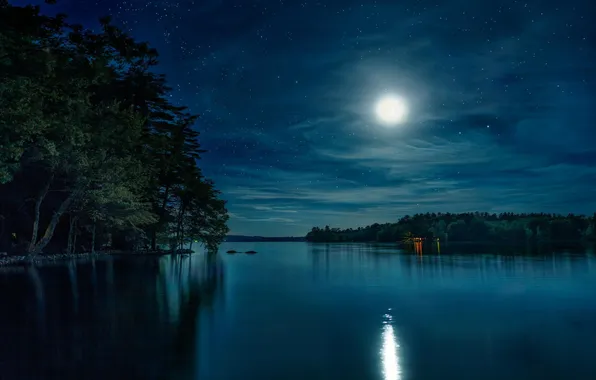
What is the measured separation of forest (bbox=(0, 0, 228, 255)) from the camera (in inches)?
1004

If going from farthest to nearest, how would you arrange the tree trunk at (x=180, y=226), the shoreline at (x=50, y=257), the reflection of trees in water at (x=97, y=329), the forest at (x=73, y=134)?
the tree trunk at (x=180, y=226) < the shoreline at (x=50, y=257) < the forest at (x=73, y=134) < the reflection of trees in water at (x=97, y=329)

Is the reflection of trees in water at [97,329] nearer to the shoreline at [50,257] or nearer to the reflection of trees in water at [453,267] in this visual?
the reflection of trees in water at [453,267]

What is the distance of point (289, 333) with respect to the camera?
12.7 m

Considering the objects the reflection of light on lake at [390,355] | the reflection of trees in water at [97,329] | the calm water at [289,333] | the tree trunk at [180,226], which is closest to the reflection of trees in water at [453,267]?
the calm water at [289,333]

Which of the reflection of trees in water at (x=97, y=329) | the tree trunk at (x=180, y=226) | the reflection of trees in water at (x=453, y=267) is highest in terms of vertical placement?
the tree trunk at (x=180, y=226)

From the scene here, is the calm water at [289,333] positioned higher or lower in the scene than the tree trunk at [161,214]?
lower

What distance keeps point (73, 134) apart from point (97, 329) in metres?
23.9

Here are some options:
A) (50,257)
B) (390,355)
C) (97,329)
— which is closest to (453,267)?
(390,355)

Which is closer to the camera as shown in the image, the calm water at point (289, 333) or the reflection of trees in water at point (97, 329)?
the reflection of trees in water at point (97, 329)

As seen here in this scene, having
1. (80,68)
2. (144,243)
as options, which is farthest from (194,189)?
(80,68)

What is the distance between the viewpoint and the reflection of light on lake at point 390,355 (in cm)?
879

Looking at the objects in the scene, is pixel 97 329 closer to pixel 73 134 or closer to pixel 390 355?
pixel 390 355

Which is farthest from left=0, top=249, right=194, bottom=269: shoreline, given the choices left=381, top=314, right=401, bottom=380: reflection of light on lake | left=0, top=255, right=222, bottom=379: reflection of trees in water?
left=381, top=314, right=401, bottom=380: reflection of light on lake

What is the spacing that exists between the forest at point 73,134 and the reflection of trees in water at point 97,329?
1201cm
